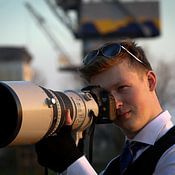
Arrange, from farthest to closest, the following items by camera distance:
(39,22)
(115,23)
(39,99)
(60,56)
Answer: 1. (39,22)
2. (60,56)
3. (115,23)
4. (39,99)

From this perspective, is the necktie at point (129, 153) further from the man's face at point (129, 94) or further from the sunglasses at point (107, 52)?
the sunglasses at point (107, 52)

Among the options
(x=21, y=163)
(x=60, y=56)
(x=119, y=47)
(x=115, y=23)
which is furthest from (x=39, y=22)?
(x=119, y=47)

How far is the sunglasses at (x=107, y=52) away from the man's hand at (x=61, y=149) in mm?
326

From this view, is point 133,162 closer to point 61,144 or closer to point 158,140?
point 158,140

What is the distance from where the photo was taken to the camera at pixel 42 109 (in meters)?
2.65

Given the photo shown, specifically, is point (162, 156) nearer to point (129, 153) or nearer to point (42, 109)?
point (129, 153)

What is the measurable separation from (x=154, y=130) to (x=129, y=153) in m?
0.16

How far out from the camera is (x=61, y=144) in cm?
282

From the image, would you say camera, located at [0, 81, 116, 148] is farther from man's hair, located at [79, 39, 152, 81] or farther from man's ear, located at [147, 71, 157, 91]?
man's ear, located at [147, 71, 157, 91]

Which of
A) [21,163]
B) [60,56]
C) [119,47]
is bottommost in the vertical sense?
[21,163]

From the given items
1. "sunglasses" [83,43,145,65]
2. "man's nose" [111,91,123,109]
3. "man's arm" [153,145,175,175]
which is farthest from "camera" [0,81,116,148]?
"man's arm" [153,145,175,175]

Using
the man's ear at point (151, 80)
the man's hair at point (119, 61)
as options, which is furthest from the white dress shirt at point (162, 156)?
the man's hair at point (119, 61)

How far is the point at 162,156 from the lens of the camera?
9.01 ft

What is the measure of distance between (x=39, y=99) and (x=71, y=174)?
1.22 ft
